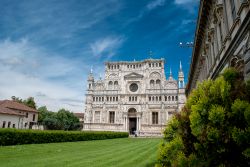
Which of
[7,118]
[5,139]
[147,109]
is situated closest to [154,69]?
[147,109]

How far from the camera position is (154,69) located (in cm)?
6444

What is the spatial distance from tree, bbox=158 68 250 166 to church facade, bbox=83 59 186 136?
53.9 metres

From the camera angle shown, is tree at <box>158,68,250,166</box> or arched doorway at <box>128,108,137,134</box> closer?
tree at <box>158,68,250,166</box>

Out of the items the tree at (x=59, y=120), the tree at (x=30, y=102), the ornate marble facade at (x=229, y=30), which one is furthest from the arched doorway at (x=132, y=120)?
the ornate marble facade at (x=229, y=30)

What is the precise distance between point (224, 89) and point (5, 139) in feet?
76.3

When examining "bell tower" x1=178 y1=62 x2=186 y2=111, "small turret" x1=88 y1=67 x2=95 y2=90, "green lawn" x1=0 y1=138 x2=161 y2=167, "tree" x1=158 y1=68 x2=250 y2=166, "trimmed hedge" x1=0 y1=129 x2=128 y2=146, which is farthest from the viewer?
"small turret" x1=88 y1=67 x2=95 y2=90

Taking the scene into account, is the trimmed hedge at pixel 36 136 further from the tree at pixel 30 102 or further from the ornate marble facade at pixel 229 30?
the tree at pixel 30 102

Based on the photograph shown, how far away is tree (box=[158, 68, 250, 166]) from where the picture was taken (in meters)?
4.82

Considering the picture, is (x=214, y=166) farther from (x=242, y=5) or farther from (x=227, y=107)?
(x=242, y=5)

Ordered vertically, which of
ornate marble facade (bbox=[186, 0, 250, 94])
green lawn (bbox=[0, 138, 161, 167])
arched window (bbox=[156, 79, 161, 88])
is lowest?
green lawn (bbox=[0, 138, 161, 167])

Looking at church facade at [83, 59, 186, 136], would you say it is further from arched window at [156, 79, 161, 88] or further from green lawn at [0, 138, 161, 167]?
green lawn at [0, 138, 161, 167]

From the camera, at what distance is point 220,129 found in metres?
5.08

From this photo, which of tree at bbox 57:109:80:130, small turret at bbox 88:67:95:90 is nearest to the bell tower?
small turret at bbox 88:67:95:90

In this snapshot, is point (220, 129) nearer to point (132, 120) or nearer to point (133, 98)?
point (133, 98)
